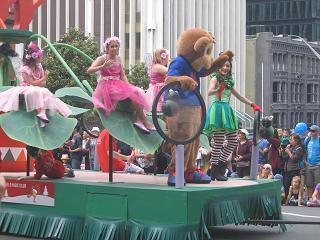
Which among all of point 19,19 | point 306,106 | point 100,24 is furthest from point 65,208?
point 306,106

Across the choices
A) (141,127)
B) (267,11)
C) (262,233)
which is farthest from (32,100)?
(267,11)

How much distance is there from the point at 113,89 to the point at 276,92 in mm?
67707

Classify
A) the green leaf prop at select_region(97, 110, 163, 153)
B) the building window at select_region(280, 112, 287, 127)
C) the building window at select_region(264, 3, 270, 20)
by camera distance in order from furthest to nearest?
1. the building window at select_region(264, 3, 270, 20)
2. the building window at select_region(280, 112, 287, 127)
3. the green leaf prop at select_region(97, 110, 163, 153)

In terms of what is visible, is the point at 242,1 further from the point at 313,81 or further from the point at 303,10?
the point at 303,10

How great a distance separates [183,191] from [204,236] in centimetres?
62

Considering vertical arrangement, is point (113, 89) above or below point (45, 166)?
above

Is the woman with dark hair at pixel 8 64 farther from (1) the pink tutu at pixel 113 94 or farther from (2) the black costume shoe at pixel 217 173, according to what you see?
(2) the black costume shoe at pixel 217 173

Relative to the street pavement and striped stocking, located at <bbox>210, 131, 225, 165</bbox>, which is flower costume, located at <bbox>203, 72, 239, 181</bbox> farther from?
the street pavement

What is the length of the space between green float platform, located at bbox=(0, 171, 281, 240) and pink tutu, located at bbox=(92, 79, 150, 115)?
2.94ft

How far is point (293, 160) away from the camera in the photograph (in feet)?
45.7

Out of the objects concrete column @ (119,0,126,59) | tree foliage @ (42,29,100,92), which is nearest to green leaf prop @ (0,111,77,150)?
tree foliage @ (42,29,100,92)

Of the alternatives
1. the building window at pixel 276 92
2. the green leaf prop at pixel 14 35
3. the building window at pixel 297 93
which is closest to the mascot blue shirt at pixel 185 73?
the green leaf prop at pixel 14 35

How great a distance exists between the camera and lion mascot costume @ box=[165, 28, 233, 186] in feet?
26.6

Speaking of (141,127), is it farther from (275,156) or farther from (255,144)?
(275,156)
